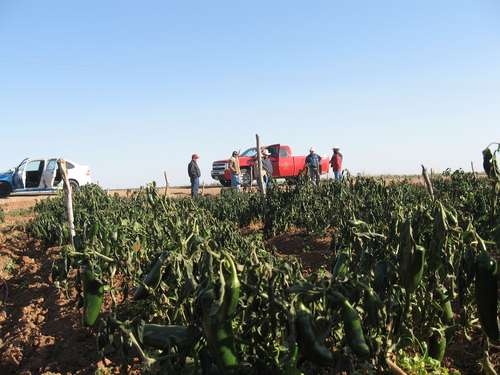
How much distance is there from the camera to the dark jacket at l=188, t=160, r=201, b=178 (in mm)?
14461

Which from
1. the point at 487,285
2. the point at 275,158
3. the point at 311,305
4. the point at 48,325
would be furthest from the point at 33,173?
the point at 487,285

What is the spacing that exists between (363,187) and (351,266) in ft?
18.2

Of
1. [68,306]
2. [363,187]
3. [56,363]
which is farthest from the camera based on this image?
[363,187]

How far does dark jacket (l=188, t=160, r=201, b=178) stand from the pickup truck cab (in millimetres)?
5380

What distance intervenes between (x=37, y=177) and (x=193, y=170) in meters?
7.19

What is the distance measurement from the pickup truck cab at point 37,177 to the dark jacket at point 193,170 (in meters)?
5.38

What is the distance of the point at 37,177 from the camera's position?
59.9 feet

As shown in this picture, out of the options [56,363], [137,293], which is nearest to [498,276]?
[137,293]

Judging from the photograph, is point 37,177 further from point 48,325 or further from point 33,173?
point 48,325

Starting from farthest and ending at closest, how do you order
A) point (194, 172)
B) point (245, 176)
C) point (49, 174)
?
point (245, 176) → point (49, 174) → point (194, 172)

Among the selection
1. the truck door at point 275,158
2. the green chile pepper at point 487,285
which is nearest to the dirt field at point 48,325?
the green chile pepper at point 487,285

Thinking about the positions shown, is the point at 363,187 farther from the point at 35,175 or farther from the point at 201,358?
the point at 35,175

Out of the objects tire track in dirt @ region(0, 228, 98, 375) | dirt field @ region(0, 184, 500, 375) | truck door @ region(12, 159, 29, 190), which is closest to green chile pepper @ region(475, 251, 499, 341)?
dirt field @ region(0, 184, 500, 375)

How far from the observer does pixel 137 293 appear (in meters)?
2.95
